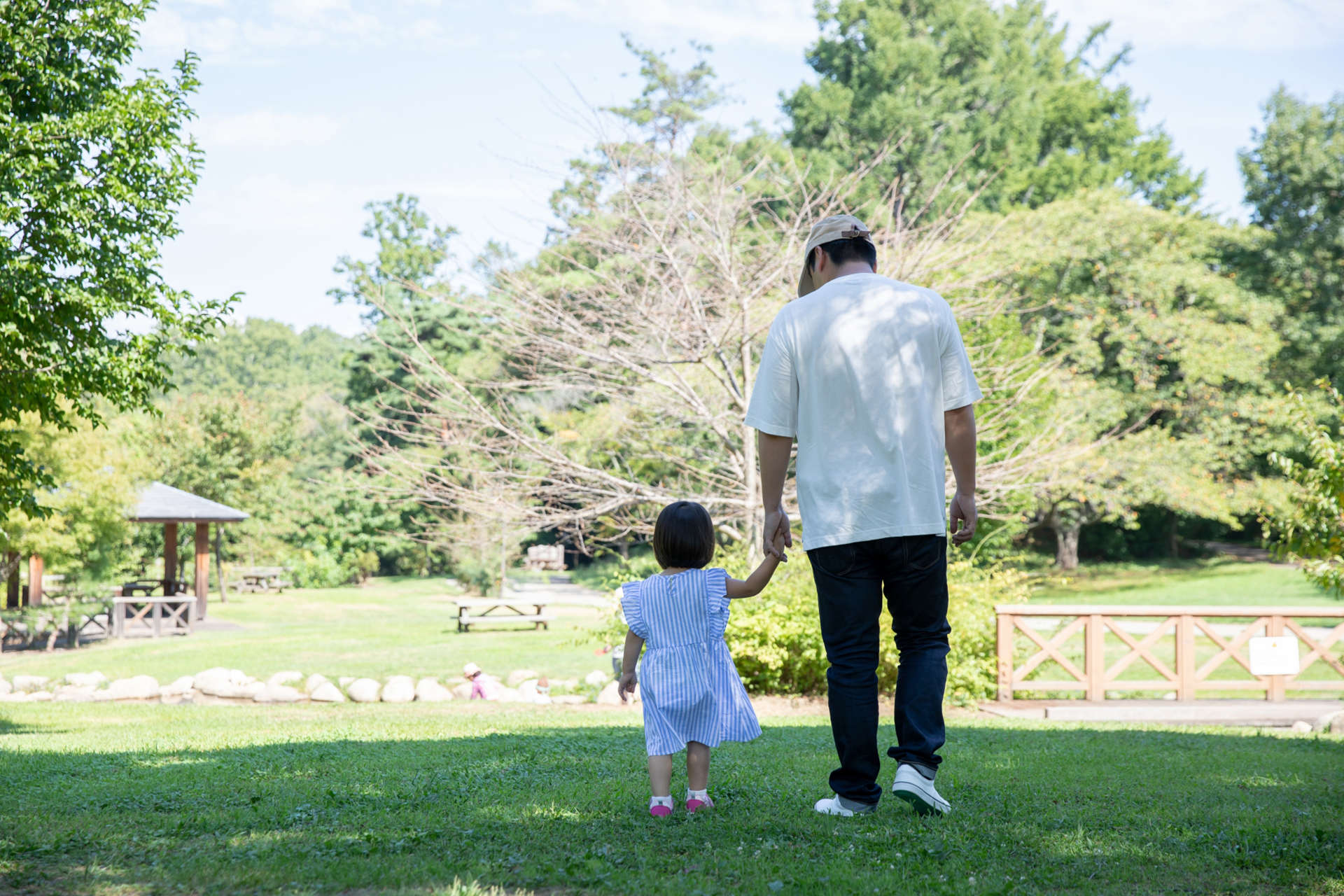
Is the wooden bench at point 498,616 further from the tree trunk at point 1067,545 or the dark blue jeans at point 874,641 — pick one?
the dark blue jeans at point 874,641

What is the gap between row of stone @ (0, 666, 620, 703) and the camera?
11500 mm

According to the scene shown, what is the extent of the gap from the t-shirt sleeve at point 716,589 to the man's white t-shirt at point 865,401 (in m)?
0.37

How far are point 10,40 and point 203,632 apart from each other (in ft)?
52.3

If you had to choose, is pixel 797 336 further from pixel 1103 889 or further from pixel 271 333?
pixel 271 333

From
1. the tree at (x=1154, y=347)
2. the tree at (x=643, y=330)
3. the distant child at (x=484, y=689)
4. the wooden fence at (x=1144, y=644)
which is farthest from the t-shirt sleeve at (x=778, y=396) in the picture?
the tree at (x=1154, y=347)

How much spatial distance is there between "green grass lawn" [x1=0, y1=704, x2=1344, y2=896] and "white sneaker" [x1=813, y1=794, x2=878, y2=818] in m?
0.04

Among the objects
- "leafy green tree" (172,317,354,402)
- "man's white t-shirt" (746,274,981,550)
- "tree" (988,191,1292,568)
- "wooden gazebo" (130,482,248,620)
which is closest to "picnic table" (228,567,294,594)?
"wooden gazebo" (130,482,248,620)

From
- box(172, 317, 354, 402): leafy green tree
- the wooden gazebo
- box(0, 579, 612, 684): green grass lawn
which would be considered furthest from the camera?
box(172, 317, 354, 402): leafy green tree

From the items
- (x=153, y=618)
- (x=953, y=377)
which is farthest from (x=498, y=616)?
(x=953, y=377)

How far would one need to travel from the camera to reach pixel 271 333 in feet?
302

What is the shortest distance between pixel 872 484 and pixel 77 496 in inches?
698

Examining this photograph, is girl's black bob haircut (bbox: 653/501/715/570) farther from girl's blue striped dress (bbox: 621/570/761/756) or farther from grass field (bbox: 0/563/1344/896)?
grass field (bbox: 0/563/1344/896)

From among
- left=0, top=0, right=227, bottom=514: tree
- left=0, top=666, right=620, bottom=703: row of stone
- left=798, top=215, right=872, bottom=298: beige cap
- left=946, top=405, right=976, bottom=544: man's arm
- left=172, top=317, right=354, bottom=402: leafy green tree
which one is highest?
left=172, top=317, right=354, bottom=402: leafy green tree

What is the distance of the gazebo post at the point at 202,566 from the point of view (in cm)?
2273
